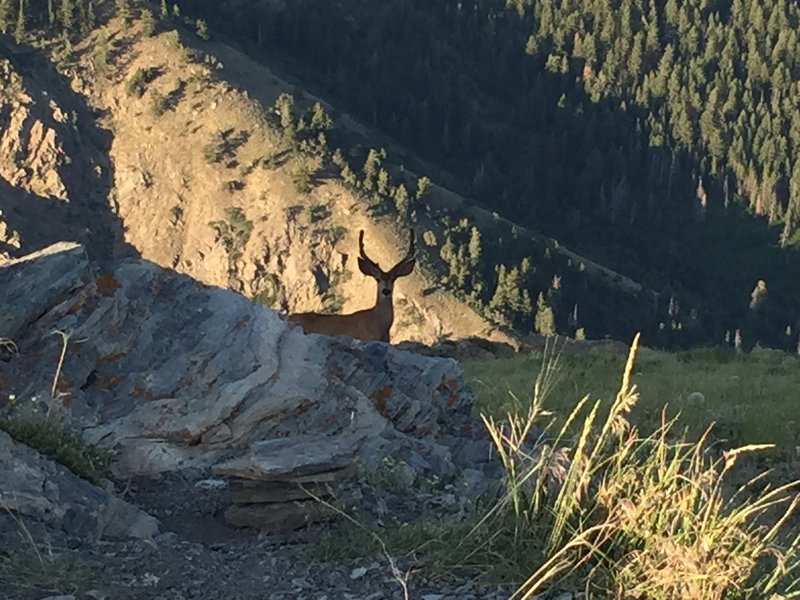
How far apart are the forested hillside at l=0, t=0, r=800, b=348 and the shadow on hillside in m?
13.2

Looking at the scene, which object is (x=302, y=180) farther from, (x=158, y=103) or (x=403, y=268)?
(x=403, y=268)

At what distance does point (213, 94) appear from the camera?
248 feet

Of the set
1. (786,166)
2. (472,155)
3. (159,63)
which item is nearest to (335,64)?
(472,155)

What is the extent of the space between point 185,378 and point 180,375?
0.04m

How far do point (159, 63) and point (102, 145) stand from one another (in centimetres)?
794

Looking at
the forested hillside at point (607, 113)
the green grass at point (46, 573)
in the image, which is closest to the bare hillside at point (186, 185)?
the forested hillside at point (607, 113)

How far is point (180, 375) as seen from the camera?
7070mm

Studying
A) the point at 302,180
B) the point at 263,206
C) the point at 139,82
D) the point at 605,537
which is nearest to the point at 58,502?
the point at 605,537

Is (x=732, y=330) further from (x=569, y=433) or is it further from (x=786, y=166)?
(x=569, y=433)

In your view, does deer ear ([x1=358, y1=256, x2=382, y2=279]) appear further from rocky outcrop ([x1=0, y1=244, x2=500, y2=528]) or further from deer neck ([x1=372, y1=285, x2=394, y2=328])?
rocky outcrop ([x1=0, y1=244, x2=500, y2=528])

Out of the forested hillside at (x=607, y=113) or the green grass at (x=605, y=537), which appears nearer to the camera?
the green grass at (x=605, y=537)

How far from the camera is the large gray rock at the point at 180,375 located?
6590 millimetres

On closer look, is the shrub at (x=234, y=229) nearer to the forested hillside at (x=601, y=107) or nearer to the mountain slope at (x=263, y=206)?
the mountain slope at (x=263, y=206)

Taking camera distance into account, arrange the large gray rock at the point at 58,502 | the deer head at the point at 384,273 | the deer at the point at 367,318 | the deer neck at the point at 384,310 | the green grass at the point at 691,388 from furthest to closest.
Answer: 1. the deer head at the point at 384,273
2. the deer neck at the point at 384,310
3. the deer at the point at 367,318
4. the green grass at the point at 691,388
5. the large gray rock at the point at 58,502
